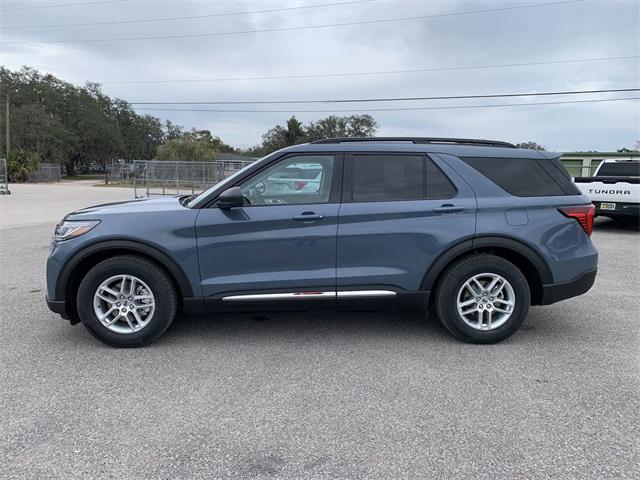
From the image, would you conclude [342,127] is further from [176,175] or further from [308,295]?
[308,295]

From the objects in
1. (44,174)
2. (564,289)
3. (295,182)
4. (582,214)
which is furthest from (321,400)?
(44,174)

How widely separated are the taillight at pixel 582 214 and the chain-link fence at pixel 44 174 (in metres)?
48.0

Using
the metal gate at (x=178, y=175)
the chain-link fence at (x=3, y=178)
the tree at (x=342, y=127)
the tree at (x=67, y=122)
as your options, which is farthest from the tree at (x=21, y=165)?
the tree at (x=342, y=127)

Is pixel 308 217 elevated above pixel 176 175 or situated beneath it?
situated beneath

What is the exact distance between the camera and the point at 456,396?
127 inches

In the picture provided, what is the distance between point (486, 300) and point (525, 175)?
1.17 m

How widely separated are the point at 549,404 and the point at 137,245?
3.29 m

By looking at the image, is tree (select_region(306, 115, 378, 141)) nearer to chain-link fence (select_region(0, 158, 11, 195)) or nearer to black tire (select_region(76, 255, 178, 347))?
chain-link fence (select_region(0, 158, 11, 195))

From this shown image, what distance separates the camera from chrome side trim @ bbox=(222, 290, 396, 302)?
12.9 ft

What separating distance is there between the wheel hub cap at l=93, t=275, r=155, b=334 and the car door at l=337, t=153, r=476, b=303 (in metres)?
1.65

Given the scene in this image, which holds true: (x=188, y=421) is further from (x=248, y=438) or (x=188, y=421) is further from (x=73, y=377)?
(x=73, y=377)

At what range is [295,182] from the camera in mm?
4195

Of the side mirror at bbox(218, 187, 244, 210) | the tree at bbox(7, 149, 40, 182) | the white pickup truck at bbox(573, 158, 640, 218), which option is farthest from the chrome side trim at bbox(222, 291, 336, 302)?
the tree at bbox(7, 149, 40, 182)

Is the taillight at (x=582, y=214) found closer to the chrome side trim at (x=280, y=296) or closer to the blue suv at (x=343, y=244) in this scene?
the blue suv at (x=343, y=244)
